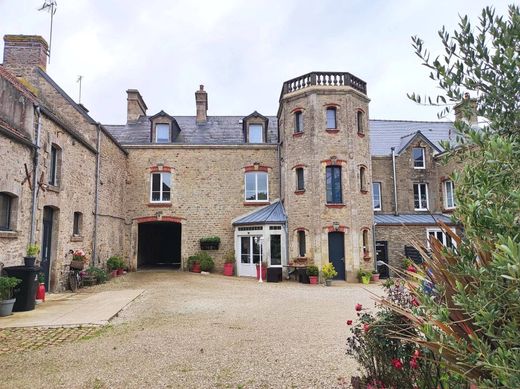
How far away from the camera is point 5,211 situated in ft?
28.2

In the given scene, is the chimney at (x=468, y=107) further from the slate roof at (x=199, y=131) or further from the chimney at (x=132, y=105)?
the chimney at (x=132, y=105)

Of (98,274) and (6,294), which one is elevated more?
(6,294)

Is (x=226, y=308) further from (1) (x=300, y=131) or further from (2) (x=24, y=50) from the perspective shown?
(2) (x=24, y=50)

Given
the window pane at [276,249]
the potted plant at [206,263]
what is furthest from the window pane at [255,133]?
the potted plant at [206,263]

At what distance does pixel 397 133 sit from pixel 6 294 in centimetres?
2134

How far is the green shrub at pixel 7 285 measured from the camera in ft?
23.4

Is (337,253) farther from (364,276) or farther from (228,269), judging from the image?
(228,269)

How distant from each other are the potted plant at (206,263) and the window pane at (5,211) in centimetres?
946

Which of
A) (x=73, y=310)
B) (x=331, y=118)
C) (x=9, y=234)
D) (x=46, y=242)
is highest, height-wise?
(x=331, y=118)

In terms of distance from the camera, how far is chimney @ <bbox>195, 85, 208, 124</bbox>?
20.5 metres

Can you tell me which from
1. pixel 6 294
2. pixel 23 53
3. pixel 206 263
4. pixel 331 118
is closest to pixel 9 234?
pixel 6 294

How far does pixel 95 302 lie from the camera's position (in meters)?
8.92

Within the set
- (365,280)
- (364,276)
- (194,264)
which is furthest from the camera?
(194,264)

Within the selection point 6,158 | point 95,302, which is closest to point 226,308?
point 95,302
